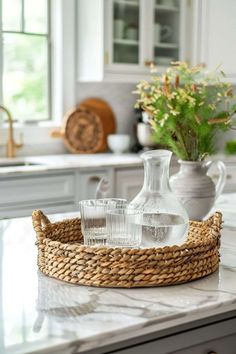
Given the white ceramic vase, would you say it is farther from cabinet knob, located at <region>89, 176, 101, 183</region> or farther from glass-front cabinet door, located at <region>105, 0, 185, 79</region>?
glass-front cabinet door, located at <region>105, 0, 185, 79</region>

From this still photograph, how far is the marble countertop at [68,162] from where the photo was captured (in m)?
3.64

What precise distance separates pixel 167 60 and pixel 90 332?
3.70 metres

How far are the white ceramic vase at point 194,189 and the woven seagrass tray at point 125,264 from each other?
549 mm

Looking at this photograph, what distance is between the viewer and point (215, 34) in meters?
4.67

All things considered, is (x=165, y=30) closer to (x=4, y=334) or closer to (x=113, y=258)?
(x=113, y=258)

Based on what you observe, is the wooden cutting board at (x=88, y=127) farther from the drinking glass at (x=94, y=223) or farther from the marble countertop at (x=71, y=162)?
the drinking glass at (x=94, y=223)

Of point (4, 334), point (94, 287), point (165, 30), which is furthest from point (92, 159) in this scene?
point (4, 334)

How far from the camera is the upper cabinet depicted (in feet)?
14.1

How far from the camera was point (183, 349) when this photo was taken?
1.34 metres

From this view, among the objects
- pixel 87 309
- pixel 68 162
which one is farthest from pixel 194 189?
pixel 68 162

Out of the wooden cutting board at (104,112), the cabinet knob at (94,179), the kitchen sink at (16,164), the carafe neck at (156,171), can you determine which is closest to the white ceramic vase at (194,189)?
the carafe neck at (156,171)

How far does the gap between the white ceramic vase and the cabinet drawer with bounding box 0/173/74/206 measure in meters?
1.59

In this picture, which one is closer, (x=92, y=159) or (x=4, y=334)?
(x=4, y=334)

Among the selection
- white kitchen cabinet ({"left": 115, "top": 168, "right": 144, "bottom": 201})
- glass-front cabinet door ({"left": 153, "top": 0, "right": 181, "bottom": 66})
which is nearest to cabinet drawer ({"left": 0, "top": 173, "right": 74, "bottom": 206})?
white kitchen cabinet ({"left": 115, "top": 168, "right": 144, "bottom": 201})
